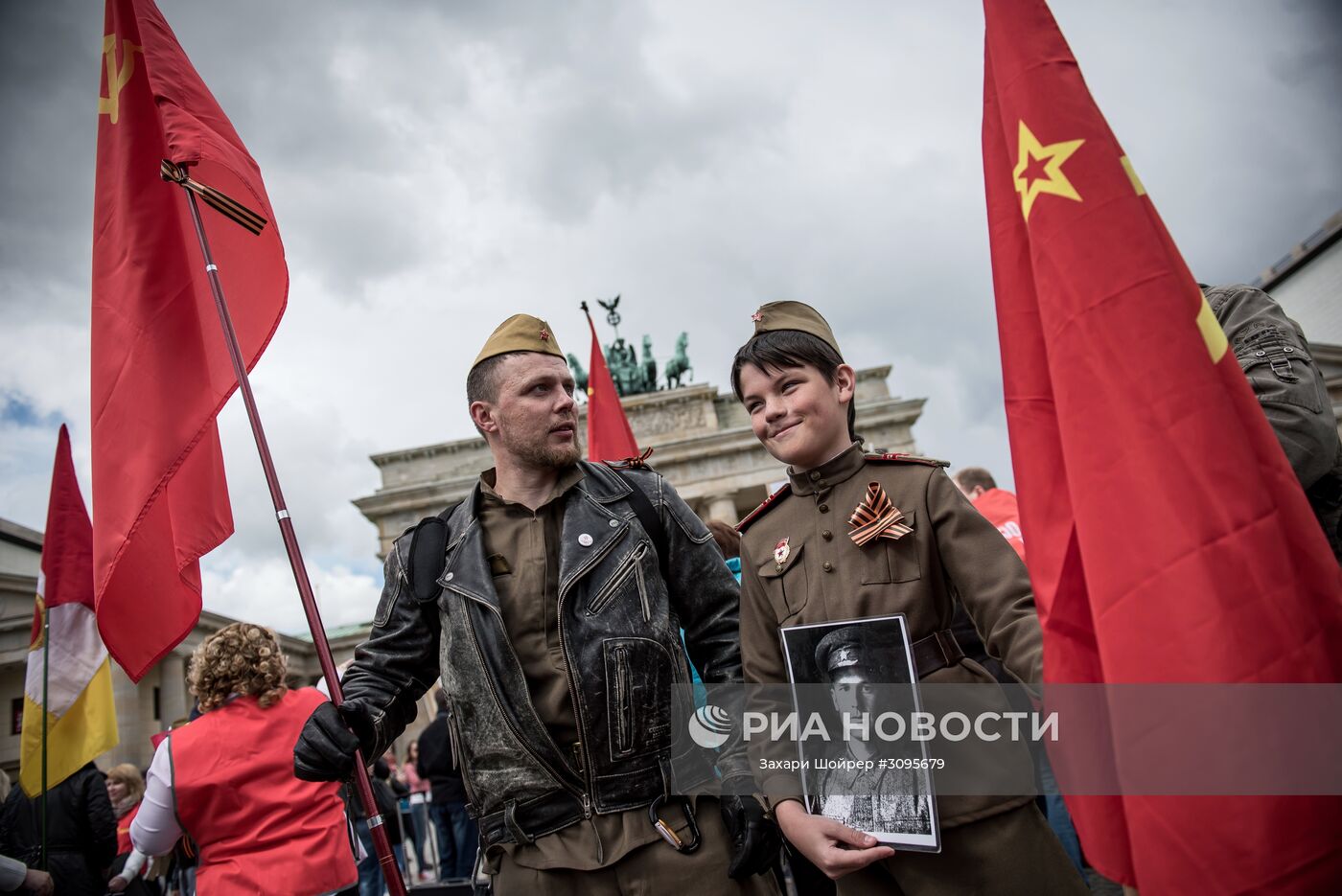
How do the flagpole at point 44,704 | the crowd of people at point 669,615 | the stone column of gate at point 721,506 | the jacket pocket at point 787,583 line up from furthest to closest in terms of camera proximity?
the stone column of gate at point 721,506 → the flagpole at point 44,704 → the jacket pocket at point 787,583 → the crowd of people at point 669,615

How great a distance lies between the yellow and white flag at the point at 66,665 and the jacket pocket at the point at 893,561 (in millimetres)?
3690

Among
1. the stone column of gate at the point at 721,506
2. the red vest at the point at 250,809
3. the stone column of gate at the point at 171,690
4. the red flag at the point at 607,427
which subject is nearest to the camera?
the red vest at the point at 250,809

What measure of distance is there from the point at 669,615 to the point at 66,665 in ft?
11.4

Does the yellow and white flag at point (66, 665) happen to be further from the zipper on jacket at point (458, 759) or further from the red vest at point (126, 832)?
the red vest at point (126, 832)

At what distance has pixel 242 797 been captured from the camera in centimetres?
316

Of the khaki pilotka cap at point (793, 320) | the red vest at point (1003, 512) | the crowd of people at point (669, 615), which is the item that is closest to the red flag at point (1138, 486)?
the crowd of people at point (669, 615)

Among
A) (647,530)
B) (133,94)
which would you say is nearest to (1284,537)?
(647,530)

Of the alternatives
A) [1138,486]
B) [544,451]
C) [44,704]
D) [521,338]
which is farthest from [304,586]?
[44,704]

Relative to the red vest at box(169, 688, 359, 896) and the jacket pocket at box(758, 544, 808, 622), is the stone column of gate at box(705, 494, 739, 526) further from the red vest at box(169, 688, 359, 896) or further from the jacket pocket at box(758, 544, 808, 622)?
the jacket pocket at box(758, 544, 808, 622)

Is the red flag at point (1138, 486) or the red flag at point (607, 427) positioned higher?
the red flag at point (607, 427)

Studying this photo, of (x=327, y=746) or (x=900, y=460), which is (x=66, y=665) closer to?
(x=327, y=746)

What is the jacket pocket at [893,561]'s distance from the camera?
1.68 meters

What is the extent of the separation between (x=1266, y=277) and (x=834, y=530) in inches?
1589

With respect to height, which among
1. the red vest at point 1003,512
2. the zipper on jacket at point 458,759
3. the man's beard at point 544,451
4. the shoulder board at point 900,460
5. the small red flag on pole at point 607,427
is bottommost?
the zipper on jacket at point 458,759
